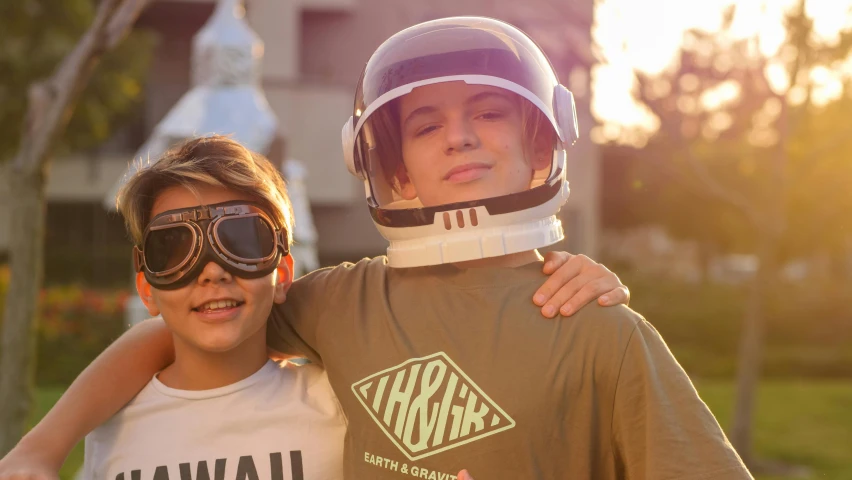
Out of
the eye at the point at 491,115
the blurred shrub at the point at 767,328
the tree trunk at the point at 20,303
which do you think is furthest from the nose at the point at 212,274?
Result: the blurred shrub at the point at 767,328

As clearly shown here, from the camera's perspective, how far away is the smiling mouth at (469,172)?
224 centimetres

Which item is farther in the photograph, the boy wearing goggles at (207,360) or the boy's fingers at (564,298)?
the boy wearing goggles at (207,360)

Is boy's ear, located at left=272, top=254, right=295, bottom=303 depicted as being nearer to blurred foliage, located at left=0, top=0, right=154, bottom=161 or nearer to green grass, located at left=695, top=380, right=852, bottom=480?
green grass, located at left=695, top=380, right=852, bottom=480

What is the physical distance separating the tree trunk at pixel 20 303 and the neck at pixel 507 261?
10.7 ft

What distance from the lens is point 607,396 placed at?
1.98 meters

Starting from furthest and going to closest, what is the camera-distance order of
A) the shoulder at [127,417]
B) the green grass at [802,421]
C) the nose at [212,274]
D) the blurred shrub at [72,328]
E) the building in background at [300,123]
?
the building in background at [300,123] < the blurred shrub at [72,328] < the green grass at [802,421] < the shoulder at [127,417] < the nose at [212,274]

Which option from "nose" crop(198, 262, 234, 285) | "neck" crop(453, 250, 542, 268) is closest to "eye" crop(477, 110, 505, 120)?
"neck" crop(453, 250, 542, 268)

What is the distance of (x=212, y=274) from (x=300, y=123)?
15.1 meters

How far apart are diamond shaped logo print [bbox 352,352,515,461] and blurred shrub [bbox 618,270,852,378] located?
11.6 m

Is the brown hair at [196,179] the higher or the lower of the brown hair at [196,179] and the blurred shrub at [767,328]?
the higher

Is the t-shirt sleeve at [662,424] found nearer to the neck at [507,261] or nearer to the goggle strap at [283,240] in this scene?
the neck at [507,261]

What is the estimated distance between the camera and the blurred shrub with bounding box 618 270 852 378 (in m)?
14.2

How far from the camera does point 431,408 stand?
2080 mm

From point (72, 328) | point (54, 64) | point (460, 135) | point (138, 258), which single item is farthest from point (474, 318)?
point (54, 64)
